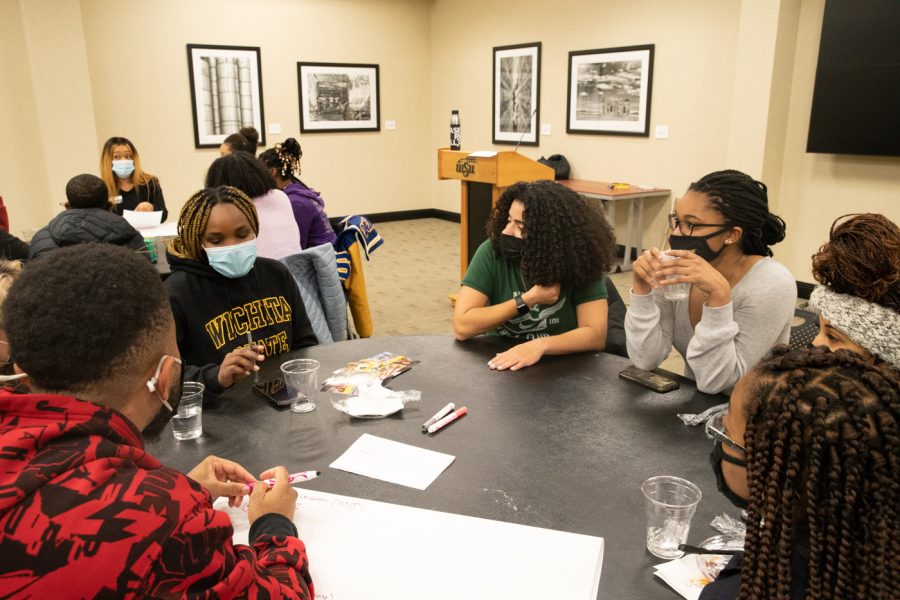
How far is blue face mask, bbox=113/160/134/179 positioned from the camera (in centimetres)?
503

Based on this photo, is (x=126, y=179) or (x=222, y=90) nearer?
(x=126, y=179)

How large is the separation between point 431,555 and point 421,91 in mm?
8904

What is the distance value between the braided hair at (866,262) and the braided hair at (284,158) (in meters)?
3.34

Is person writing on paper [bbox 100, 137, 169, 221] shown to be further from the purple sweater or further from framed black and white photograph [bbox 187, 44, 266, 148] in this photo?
framed black and white photograph [bbox 187, 44, 266, 148]

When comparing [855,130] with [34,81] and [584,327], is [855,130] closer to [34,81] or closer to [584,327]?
→ [584,327]

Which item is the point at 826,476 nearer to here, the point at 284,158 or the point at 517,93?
the point at 284,158

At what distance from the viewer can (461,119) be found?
354 inches

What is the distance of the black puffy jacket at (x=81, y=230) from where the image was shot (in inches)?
128

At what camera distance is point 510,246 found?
232 centimetres

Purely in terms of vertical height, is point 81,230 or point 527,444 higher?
point 81,230

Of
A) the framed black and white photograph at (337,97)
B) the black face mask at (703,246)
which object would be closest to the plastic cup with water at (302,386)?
the black face mask at (703,246)

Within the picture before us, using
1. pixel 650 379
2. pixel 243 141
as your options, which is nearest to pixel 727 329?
pixel 650 379

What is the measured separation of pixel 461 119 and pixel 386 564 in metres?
8.39

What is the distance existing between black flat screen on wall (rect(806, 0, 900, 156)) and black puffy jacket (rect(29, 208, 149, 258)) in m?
4.82
